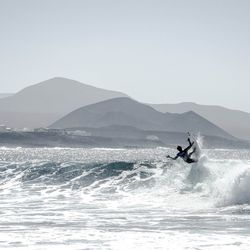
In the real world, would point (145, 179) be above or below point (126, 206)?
above

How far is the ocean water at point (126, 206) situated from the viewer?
21.3m

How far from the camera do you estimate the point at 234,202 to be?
3212 centimetres

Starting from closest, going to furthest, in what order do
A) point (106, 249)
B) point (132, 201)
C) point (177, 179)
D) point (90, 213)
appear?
point (106, 249)
point (90, 213)
point (132, 201)
point (177, 179)

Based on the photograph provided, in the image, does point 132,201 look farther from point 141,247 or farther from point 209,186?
point 141,247

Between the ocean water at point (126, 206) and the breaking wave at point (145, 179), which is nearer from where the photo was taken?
the ocean water at point (126, 206)

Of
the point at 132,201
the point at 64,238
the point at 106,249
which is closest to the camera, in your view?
the point at 106,249

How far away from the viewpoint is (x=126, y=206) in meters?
32.4

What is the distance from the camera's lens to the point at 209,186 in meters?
39.7

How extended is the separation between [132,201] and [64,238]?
45.8ft

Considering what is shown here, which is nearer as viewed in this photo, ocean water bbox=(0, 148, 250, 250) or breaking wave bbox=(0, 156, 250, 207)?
ocean water bbox=(0, 148, 250, 250)

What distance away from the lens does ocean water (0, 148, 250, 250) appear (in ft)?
70.0

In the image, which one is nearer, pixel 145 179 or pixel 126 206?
pixel 126 206

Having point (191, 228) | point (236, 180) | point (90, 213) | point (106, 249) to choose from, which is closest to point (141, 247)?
point (106, 249)

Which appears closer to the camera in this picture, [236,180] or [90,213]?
[90,213]
